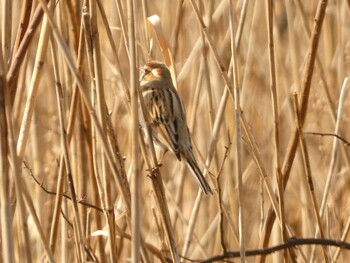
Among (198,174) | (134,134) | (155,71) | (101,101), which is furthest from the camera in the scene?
(155,71)

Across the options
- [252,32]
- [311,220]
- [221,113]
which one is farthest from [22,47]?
[311,220]

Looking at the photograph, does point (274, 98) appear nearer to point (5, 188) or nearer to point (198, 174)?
point (198, 174)

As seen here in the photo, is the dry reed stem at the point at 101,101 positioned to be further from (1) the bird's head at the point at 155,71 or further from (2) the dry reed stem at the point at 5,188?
(1) the bird's head at the point at 155,71

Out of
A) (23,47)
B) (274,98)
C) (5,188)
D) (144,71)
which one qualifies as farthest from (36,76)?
(144,71)

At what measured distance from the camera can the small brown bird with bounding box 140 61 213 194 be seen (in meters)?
2.35

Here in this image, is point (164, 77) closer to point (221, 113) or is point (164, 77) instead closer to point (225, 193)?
point (221, 113)

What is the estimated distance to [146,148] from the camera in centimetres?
170

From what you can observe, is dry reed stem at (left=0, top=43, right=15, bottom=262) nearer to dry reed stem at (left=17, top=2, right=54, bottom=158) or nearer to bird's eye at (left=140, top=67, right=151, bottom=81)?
dry reed stem at (left=17, top=2, right=54, bottom=158)

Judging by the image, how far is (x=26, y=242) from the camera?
1.62m

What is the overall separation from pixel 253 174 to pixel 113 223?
1830mm

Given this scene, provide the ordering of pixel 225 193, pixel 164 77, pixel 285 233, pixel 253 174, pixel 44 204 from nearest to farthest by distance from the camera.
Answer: pixel 285 233, pixel 164 77, pixel 225 193, pixel 44 204, pixel 253 174

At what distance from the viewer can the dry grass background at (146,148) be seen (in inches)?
63.4

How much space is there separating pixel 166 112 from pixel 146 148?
0.77m

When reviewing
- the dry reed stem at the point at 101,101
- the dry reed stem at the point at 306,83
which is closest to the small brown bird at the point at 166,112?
the dry reed stem at the point at 306,83
